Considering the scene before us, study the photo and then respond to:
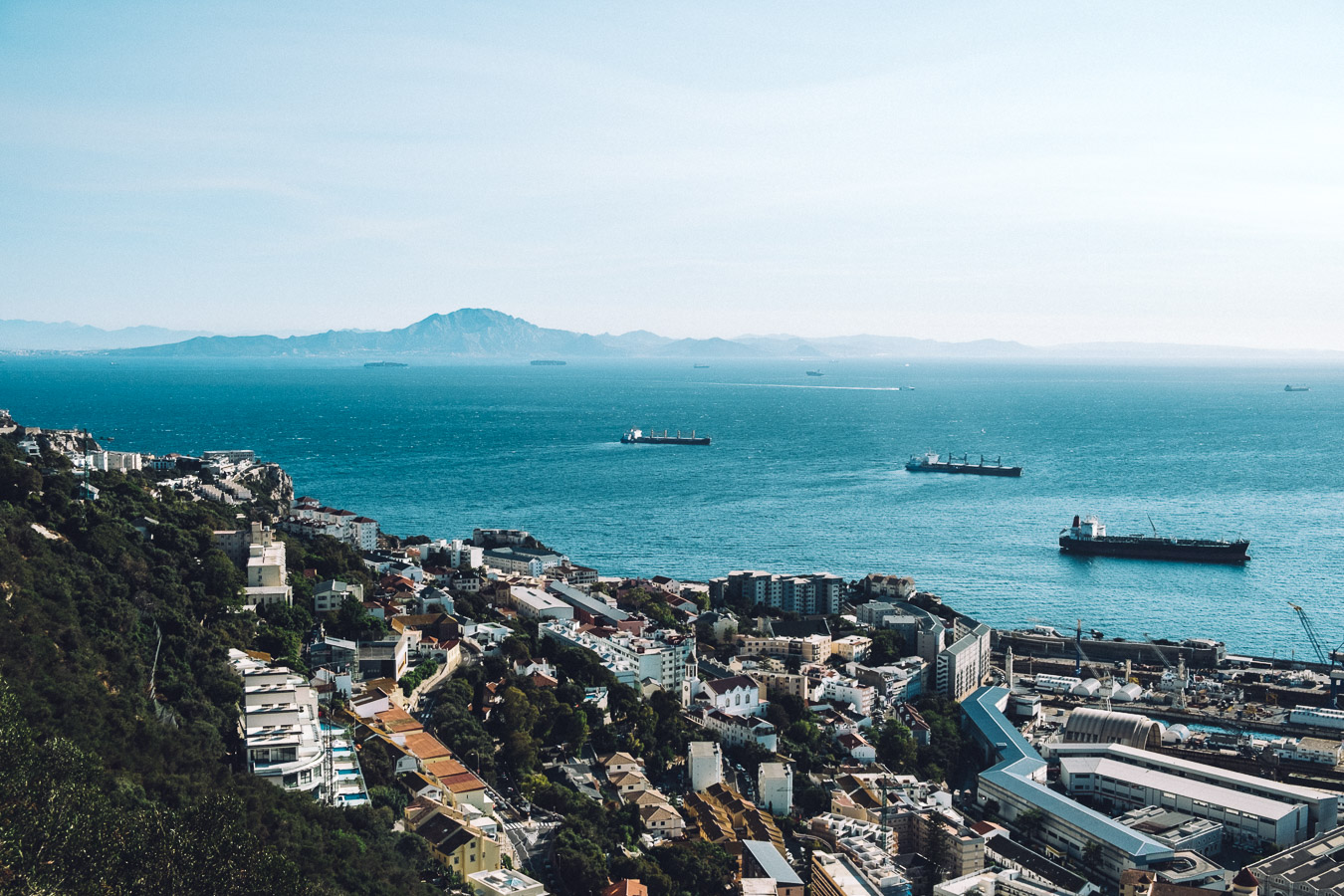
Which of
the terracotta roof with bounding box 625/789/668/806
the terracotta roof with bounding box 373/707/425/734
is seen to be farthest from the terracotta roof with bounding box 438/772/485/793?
the terracotta roof with bounding box 625/789/668/806

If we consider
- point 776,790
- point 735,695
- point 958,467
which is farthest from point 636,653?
point 958,467

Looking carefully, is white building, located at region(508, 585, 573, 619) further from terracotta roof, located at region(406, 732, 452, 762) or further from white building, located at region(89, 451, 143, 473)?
white building, located at region(89, 451, 143, 473)

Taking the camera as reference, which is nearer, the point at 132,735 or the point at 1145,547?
the point at 132,735

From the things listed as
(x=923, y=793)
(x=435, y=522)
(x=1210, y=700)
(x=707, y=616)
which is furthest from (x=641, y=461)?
(x=923, y=793)

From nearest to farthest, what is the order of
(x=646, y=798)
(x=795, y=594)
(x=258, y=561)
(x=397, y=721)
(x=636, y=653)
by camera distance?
(x=646, y=798) → (x=397, y=721) → (x=258, y=561) → (x=636, y=653) → (x=795, y=594)

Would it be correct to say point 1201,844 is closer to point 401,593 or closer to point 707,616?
point 707,616

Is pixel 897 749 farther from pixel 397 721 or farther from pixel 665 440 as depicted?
pixel 665 440
